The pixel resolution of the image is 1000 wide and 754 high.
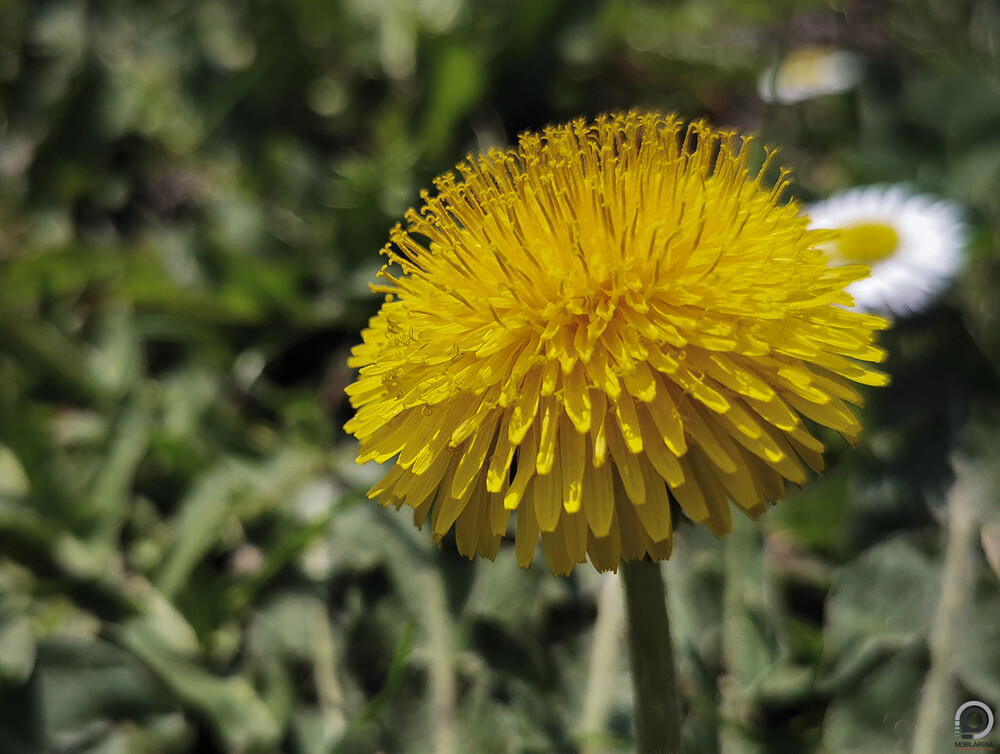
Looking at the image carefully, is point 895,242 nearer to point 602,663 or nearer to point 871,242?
point 871,242

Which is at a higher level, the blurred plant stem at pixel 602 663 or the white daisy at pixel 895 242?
the white daisy at pixel 895 242

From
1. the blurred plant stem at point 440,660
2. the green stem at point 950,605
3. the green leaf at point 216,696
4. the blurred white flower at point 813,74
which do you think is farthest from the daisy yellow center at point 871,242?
the green leaf at point 216,696

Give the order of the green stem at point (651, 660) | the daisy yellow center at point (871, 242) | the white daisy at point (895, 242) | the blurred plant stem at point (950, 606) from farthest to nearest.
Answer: the daisy yellow center at point (871, 242) → the white daisy at point (895, 242) → the blurred plant stem at point (950, 606) → the green stem at point (651, 660)

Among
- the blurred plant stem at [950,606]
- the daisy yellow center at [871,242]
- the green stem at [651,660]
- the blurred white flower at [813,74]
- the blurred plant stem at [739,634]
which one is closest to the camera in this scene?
the green stem at [651,660]

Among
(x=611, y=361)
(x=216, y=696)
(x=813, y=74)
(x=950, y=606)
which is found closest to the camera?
(x=611, y=361)

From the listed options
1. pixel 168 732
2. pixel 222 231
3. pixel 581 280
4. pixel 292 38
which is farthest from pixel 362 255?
pixel 581 280

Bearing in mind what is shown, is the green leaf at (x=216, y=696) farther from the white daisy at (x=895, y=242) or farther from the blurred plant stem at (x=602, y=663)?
the white daisy at (x=895, y=242)

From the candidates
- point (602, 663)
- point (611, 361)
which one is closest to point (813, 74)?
point (602, 663)

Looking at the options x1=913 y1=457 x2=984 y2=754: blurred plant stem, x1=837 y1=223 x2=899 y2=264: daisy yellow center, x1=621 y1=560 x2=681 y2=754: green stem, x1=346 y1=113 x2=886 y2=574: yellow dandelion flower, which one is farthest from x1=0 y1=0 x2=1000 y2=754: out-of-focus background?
x1=346 y1=113 x2=886 y2=574: yellow dandelion flower
